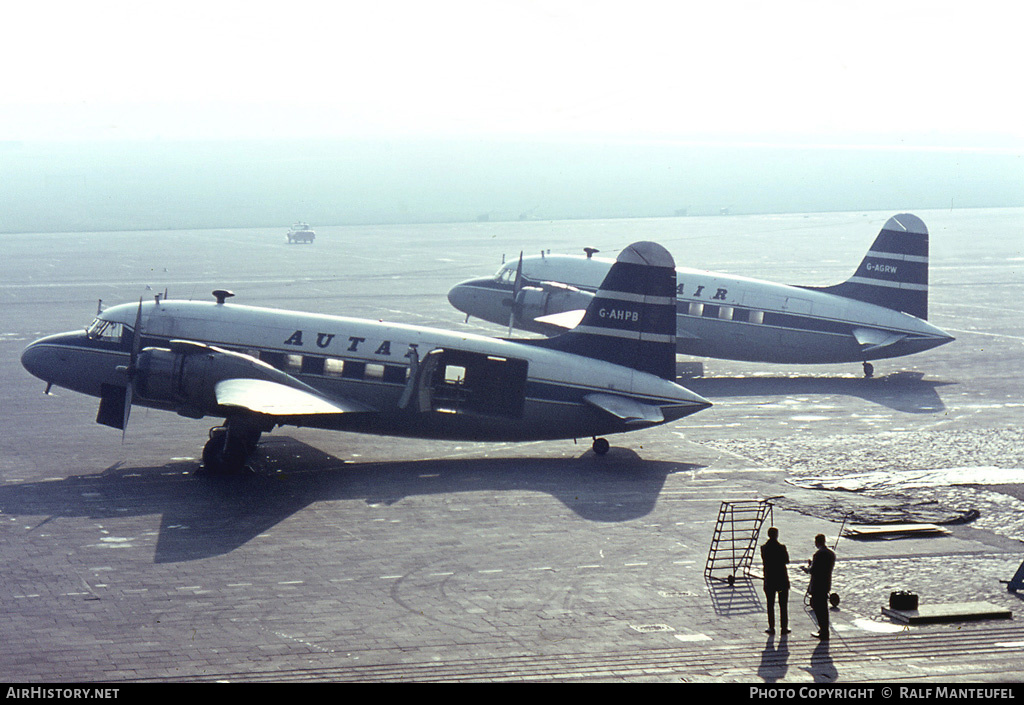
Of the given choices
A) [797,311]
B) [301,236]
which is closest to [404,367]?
[797,311]

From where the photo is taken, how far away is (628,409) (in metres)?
34.6

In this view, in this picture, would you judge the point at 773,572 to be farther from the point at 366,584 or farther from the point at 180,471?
the point at 180,471

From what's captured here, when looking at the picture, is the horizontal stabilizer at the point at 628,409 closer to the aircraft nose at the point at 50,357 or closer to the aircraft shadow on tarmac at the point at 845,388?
the aircraft shadow on tarmac at the point at 845,388

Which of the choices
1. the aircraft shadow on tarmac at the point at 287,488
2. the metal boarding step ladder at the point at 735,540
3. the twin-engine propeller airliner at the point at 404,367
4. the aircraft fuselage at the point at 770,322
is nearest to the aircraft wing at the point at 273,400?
the twin-engine propeller airliner at the point at 404,367

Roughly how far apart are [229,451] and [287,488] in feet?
6.96

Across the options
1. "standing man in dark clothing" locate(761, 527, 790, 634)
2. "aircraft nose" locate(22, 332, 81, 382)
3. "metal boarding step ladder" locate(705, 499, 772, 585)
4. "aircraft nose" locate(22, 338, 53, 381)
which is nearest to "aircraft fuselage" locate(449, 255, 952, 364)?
"aircraft nose" locate(22, 332, 81, 382)

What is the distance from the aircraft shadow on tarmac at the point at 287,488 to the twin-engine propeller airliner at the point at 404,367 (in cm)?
110

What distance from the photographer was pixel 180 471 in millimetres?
33406

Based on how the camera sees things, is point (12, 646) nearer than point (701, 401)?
Yes

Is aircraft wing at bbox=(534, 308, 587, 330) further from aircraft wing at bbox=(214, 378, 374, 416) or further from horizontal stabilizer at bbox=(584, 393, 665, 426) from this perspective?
aircraft wing at bbox=(214, 378, 374, 416)

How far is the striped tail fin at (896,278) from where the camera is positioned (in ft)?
169

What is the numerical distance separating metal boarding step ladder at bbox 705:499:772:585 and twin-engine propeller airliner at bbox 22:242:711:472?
5.79 meters
